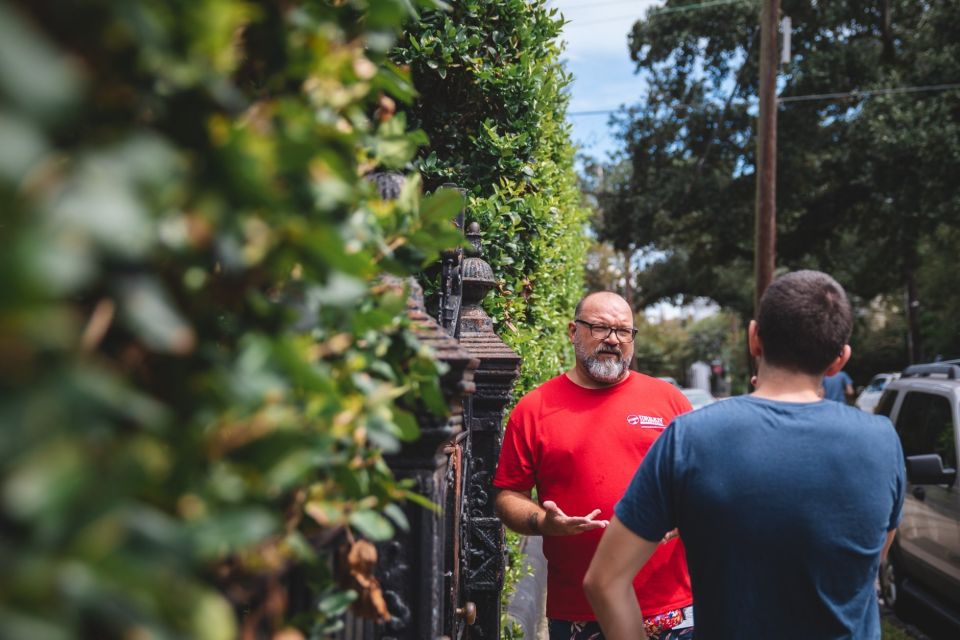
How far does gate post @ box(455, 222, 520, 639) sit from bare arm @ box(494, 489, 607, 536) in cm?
45

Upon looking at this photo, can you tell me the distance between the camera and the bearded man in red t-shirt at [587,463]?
3.39m

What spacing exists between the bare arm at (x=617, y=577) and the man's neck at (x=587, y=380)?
4.47 ft

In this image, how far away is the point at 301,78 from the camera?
1.10 metres

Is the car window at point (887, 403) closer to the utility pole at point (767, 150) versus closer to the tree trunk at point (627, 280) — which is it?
Result: the utility pole at point (767, 150)

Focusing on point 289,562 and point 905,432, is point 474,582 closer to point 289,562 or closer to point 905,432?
point 289,562

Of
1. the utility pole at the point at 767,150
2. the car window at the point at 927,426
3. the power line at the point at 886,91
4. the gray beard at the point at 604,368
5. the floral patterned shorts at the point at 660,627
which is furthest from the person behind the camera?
the power line at the point at 886,91

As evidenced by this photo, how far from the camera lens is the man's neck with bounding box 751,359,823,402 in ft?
7.95

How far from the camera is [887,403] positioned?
7691 mm

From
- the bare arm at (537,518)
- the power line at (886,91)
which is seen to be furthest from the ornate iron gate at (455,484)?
the power line at (886,91)

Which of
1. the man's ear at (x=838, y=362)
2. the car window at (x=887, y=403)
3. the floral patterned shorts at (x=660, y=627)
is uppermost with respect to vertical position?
the man's ear at (x=838, y=362)

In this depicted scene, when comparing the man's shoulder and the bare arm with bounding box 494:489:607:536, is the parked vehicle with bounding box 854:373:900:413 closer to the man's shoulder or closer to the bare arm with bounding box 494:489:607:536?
the man's shoulder

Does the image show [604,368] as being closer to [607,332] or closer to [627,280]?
[607,332]

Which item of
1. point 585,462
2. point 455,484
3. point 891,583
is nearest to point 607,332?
point 585,462

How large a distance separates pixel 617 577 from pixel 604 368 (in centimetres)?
144
